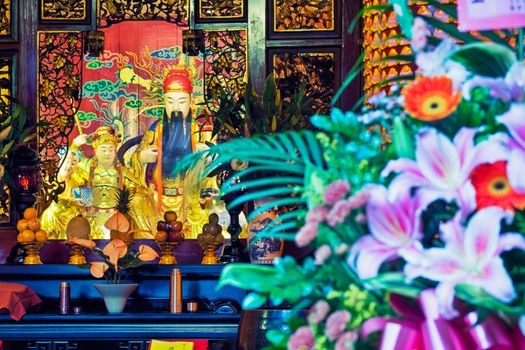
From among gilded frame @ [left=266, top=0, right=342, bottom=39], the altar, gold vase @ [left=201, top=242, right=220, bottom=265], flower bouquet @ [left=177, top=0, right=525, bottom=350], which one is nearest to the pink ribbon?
flower bouquet @ [left=177, top=0, right=525, bottom=350]

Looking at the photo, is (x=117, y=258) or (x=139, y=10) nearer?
(x=117, y=258)

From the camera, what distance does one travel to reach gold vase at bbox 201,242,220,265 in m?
4.75

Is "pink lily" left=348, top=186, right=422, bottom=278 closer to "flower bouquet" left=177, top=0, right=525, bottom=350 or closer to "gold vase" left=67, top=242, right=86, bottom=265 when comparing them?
"flower bouquet" left=177, top=0, right=525, bottom=350

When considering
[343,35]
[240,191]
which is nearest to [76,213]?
[240,191]

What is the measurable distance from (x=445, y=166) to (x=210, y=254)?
3.95 metres

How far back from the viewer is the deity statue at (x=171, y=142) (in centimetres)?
510

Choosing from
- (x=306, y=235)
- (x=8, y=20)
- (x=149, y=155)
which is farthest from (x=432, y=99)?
(x=8, y=20)

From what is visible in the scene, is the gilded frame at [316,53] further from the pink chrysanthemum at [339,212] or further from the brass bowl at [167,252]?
the pink chrysanthemum at [339,212]

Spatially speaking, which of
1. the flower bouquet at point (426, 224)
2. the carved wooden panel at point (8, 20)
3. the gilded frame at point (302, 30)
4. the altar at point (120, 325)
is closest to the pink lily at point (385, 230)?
the flower bouquet at point (426, 224)

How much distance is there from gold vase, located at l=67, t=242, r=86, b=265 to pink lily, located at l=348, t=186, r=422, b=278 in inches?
158

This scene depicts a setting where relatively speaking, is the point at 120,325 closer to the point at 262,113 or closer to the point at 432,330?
the point at 262,113

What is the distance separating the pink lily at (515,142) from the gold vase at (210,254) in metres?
3.92

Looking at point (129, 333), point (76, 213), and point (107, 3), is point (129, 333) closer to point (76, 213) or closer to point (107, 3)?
point (76, 213)

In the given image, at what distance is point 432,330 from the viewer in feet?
2.86
